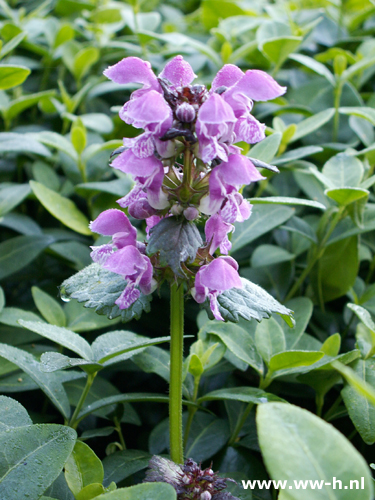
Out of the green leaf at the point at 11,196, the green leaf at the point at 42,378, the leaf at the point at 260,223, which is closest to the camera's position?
the green leaf at the point at 42,378

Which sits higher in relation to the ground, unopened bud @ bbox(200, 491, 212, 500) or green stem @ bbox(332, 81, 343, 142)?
green stem @ bbox(332, 81, 343, 142)

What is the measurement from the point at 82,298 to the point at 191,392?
36cm

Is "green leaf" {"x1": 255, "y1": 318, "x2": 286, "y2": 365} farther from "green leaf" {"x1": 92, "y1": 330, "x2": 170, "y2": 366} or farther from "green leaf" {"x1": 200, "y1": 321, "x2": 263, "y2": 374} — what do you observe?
"green leaf" {"x1": 92, "y1": 330, "x2": 170, "y2": 366}

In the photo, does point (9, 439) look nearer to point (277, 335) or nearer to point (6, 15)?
point (277, 335)

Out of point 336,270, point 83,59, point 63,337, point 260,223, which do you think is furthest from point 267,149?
point 83,59

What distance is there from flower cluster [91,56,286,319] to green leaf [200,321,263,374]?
23 cm

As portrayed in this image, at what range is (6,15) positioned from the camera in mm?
2068

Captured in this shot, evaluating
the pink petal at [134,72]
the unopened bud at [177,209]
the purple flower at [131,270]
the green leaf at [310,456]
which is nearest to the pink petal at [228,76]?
the pink petal at [134,72]

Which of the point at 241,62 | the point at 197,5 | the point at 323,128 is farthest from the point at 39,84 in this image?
the point at 197,5

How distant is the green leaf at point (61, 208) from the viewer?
3.87 feet

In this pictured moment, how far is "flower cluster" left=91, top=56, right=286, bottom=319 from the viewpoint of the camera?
2.17 ft

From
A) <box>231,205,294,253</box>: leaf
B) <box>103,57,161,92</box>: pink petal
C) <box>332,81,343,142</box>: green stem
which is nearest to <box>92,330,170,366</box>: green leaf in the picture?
<box>231,205,294,253</box>: leaf

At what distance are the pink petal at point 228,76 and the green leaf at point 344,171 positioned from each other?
44 cm

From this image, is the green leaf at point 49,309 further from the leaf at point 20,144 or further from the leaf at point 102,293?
the leaf at point 20,144
